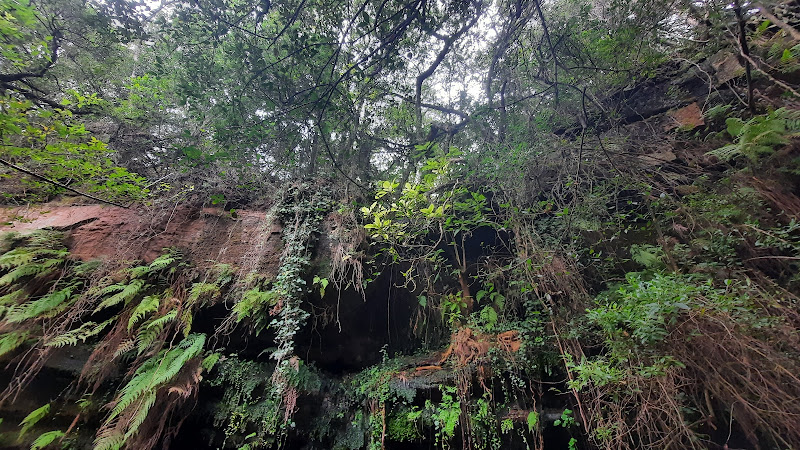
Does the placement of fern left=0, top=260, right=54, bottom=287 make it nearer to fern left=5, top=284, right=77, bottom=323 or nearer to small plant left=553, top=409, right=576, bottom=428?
fern left=5, top=284, right=77, bottom=323

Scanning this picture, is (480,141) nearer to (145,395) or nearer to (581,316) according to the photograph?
(581,316)

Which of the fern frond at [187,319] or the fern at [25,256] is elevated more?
the fern at [25,256]

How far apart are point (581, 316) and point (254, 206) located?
567 centimetres

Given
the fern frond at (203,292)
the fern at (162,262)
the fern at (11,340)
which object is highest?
the fern at (162,262)

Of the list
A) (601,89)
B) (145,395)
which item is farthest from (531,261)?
(145,395)

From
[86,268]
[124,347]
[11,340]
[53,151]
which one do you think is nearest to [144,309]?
[124,347]

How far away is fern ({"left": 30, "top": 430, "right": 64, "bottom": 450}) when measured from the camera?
2988mm

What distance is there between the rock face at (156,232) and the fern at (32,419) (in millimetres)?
1930

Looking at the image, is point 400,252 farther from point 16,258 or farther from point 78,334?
point 16,258

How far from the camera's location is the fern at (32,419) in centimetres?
308

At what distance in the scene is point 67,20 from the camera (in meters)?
5.07

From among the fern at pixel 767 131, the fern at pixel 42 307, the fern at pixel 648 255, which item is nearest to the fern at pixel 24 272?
the fern at pixel 42 307

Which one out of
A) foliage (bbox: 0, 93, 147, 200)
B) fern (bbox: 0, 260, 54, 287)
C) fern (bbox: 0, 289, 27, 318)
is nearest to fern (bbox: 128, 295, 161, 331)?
fern (bbox: 0, 289, 27, 318)

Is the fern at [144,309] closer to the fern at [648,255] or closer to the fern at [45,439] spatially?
the fern at [45,439]
